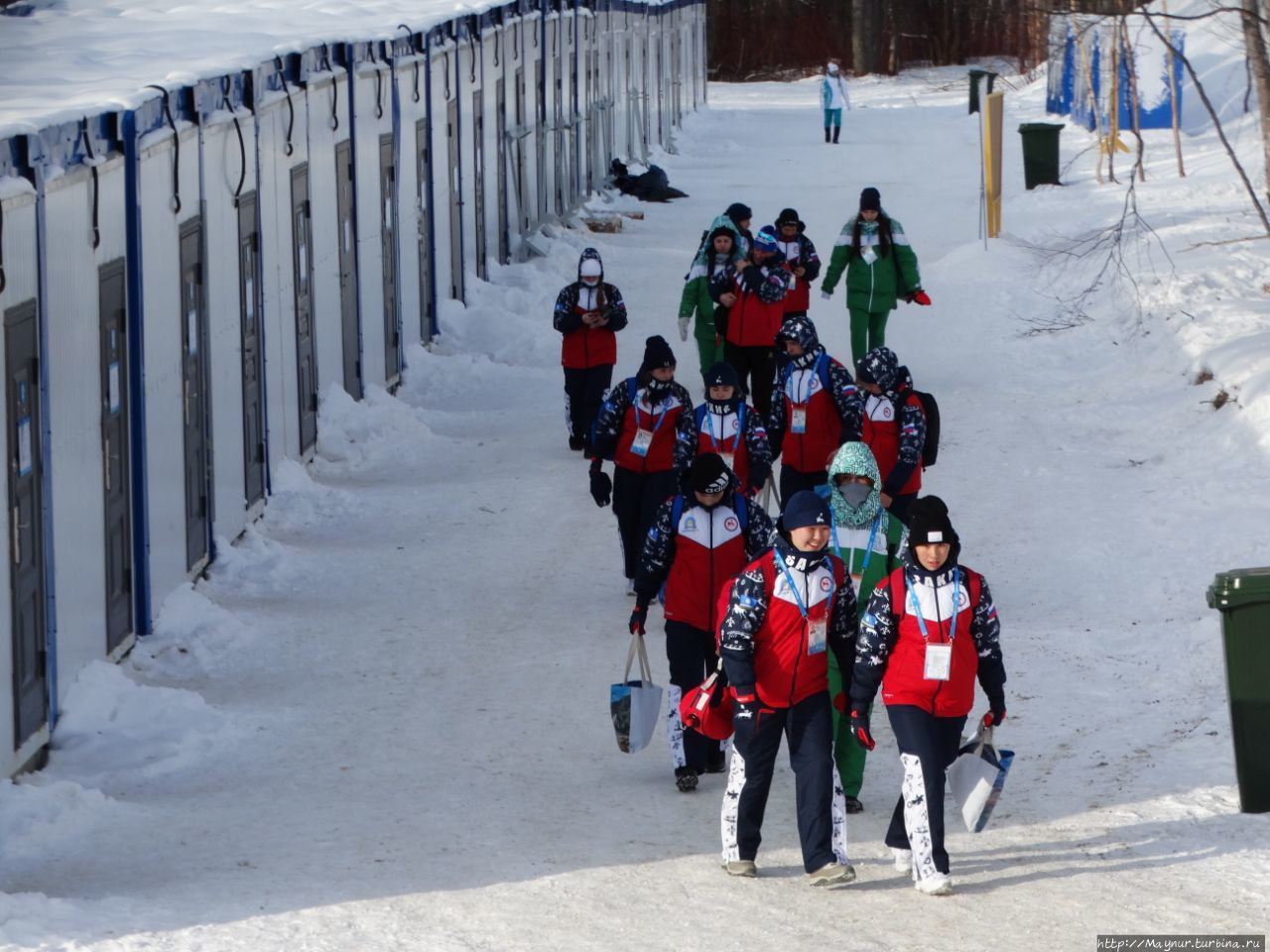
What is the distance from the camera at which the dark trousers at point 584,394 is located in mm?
14852

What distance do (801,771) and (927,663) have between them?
0.62m

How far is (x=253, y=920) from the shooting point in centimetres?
709

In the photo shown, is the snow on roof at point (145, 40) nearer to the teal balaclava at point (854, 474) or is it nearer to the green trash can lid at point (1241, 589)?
the teal balaclava at point (854, 474)

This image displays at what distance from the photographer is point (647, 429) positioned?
1109 cm

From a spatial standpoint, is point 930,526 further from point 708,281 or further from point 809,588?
point 708,281

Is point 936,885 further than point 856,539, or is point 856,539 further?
point 856,539

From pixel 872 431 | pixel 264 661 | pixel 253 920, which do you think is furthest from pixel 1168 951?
pixel 264 661

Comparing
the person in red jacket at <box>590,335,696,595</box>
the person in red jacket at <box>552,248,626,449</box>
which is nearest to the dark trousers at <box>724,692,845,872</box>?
the person in red jacket at <box>590,335,696,595</box>

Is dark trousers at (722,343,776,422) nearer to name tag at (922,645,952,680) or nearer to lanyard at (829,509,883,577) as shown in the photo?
lanyard at (829,509,883,577)

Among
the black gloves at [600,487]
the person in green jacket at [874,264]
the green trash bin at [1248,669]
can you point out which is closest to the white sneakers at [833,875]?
the green trash bin at [1248,669]

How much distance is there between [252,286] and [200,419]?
1456mm

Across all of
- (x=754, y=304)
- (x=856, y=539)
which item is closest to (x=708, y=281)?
(x=754, y=304)

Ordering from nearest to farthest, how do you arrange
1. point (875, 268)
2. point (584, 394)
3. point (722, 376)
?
point (722, 376) → point (584, 394) → point (875, 268)

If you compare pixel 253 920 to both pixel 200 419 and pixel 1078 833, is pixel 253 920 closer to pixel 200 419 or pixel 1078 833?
pixel 1078 833
